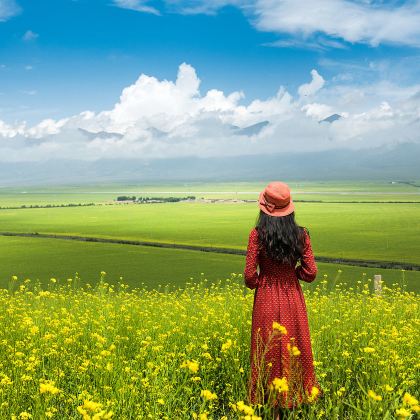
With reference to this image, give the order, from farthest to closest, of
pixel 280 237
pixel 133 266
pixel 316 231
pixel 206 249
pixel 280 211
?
pixel 316 231
pixel 206 249
pixel 133 266
pixel 280 211
pixel 280 237

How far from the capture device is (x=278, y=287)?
17.9 feet

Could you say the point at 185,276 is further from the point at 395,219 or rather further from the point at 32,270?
the point at 395,219

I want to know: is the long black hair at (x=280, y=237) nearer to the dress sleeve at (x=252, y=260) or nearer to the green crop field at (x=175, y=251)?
the dress sleeve at (x=252, y=260)

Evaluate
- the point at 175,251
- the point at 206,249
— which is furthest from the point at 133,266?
the point at 206,249

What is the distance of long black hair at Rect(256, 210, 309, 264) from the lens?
5.29m

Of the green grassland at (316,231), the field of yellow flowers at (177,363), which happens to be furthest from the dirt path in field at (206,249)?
the field of yellow flowers at (177,363)

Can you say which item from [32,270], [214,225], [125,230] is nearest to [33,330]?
[32,270]

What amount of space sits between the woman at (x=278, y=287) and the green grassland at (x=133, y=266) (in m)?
21.6

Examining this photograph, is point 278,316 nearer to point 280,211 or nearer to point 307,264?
point 307,264

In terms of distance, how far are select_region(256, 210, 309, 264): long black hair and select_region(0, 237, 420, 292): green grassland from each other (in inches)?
856

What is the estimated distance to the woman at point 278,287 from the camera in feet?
17.4

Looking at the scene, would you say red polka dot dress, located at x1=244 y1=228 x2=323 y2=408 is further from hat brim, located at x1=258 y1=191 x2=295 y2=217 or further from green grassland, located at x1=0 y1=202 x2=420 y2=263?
green grassland, located at x1=0 y1=202 x2=420 y2=263

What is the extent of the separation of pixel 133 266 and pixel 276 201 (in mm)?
32042

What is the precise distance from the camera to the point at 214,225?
234ft
